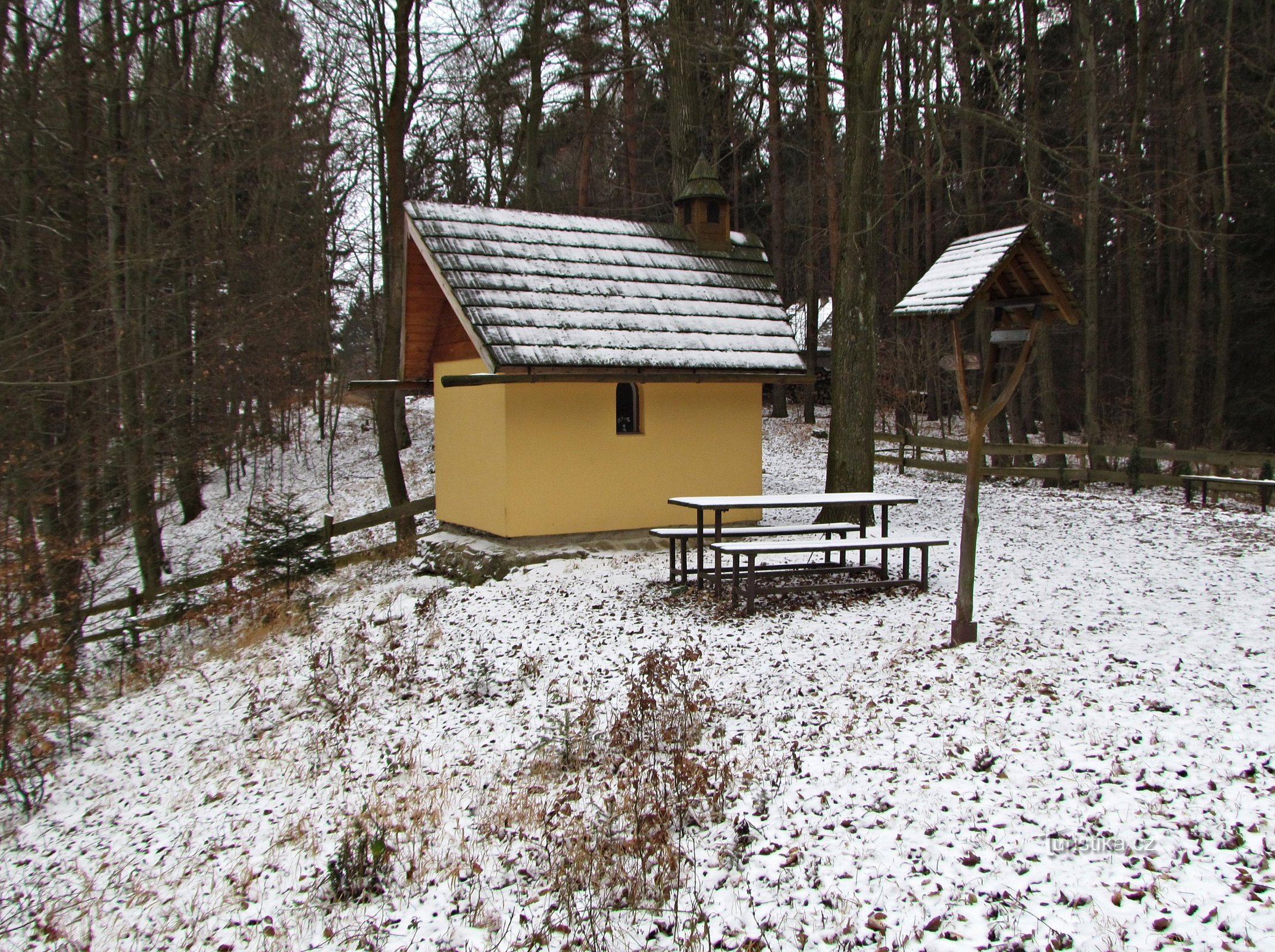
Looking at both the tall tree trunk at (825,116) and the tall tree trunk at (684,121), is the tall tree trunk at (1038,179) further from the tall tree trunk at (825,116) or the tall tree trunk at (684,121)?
the tall tree trunk at (684,121)

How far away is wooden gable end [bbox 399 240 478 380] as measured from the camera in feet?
42.3

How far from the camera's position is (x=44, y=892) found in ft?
19.0

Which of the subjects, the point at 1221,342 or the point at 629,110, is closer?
the point at 1221,342

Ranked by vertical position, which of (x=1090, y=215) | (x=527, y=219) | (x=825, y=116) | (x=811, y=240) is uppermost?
(x=825, y=116)

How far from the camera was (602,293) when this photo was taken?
12453 millimetres

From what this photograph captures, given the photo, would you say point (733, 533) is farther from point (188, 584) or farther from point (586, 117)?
point (586, 117)

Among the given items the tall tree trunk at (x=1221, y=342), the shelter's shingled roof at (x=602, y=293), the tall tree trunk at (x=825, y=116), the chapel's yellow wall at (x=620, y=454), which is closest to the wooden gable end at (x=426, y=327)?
the shelter's shingled roof at (x=602, y=293)

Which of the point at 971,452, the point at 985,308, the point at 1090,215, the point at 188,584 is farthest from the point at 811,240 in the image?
the point at 188,584

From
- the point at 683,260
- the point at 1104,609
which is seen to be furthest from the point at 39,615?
the point at 1104,609

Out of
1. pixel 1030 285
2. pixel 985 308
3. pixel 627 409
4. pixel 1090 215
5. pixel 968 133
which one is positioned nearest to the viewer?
pixel 1030 285

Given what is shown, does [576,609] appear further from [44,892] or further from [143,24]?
[143,24]

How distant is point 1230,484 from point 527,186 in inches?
617

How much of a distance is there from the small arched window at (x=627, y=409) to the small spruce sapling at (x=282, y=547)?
4729mm

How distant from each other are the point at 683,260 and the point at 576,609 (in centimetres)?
641
